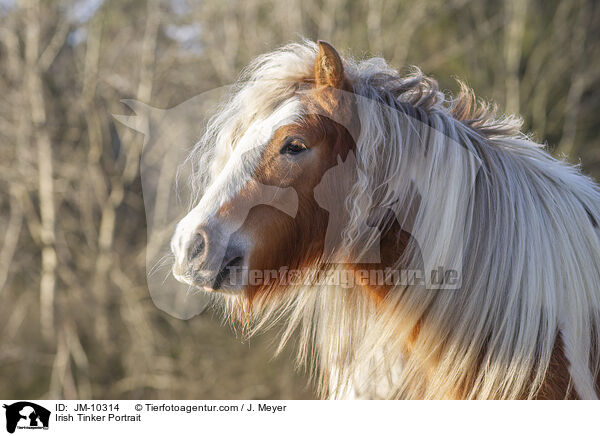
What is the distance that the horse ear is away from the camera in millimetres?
1599

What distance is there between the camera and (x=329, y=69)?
162cm

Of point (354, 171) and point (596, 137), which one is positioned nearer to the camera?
point (354, 171)

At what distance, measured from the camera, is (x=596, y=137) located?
7.41 m

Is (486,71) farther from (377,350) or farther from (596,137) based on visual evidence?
(377,350)

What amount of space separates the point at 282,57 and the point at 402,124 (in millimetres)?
462

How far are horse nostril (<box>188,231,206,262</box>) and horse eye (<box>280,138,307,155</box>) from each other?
0.35 meters
